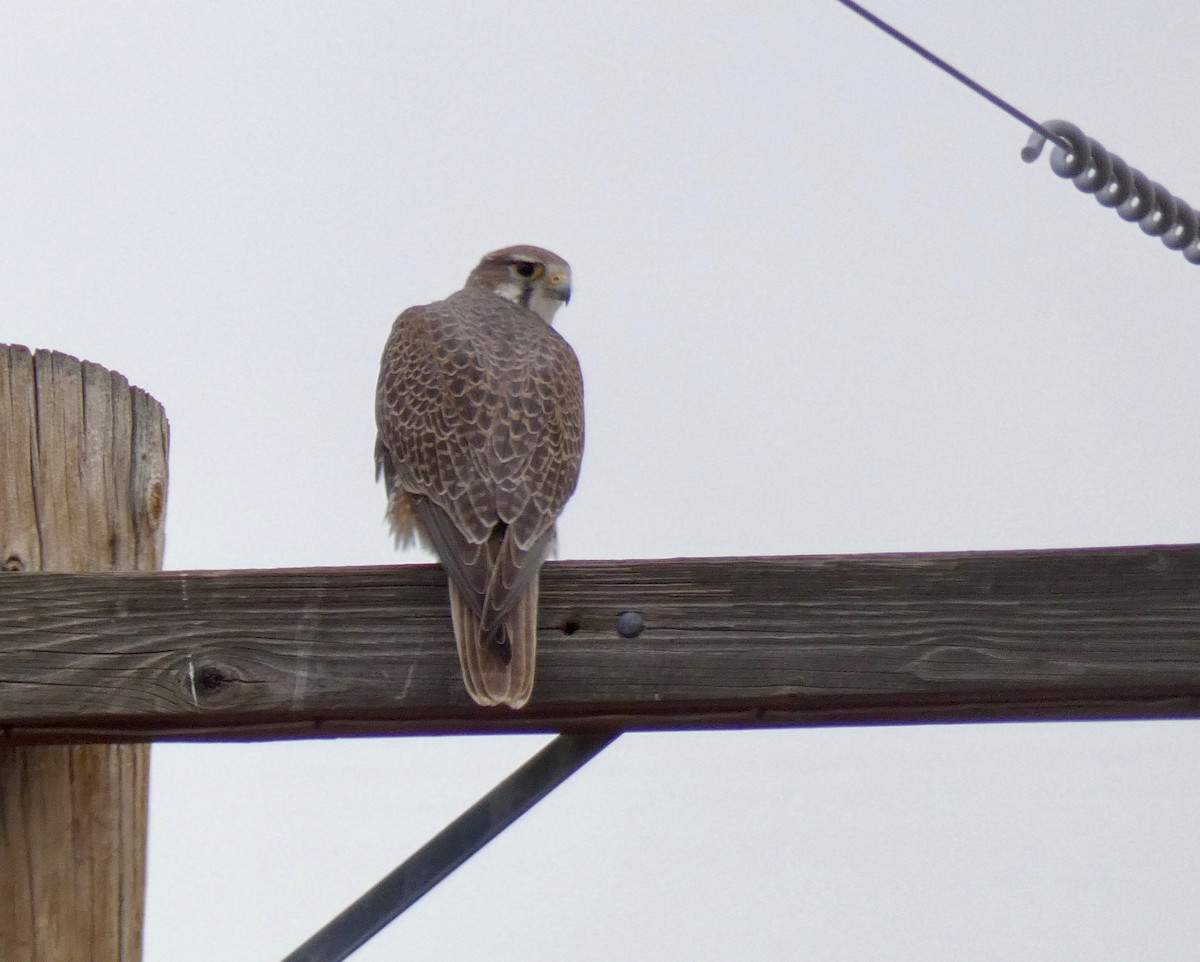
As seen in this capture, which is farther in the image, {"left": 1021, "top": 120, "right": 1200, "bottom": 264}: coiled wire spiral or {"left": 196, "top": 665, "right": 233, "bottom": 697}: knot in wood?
{"left": 1021, "top": 120, "right": 1200, "bottom": 264}: coiled wire spiral

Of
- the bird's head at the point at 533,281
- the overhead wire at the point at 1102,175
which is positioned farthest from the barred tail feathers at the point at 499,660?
the bird's head at the point at 533,281

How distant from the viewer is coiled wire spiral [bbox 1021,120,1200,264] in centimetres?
346

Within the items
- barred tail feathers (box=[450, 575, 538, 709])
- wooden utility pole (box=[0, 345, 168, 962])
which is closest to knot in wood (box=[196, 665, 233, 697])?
wooden utility pole (box=[0, 345, 168, 962])

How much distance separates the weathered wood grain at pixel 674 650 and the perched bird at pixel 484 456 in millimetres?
92

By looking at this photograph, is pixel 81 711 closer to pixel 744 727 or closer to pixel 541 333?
pixel 744 727

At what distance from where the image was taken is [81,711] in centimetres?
209

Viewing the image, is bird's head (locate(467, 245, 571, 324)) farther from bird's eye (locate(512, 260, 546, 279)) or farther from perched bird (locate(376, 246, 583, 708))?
perched bird (locate(376, 246, 583, 708))

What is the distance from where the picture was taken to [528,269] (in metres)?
4.98

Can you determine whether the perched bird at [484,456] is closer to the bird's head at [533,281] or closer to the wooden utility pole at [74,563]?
the wooden utility pole at [74,563]

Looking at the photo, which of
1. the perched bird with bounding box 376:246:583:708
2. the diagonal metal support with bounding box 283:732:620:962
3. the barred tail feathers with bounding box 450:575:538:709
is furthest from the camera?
the perched bird with bounding box 376:246:583:708

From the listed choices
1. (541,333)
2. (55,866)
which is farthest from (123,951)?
(541,333)

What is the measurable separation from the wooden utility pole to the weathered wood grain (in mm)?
76

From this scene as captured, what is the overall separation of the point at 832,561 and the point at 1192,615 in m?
0.48

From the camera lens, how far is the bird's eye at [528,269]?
4.97 meters
